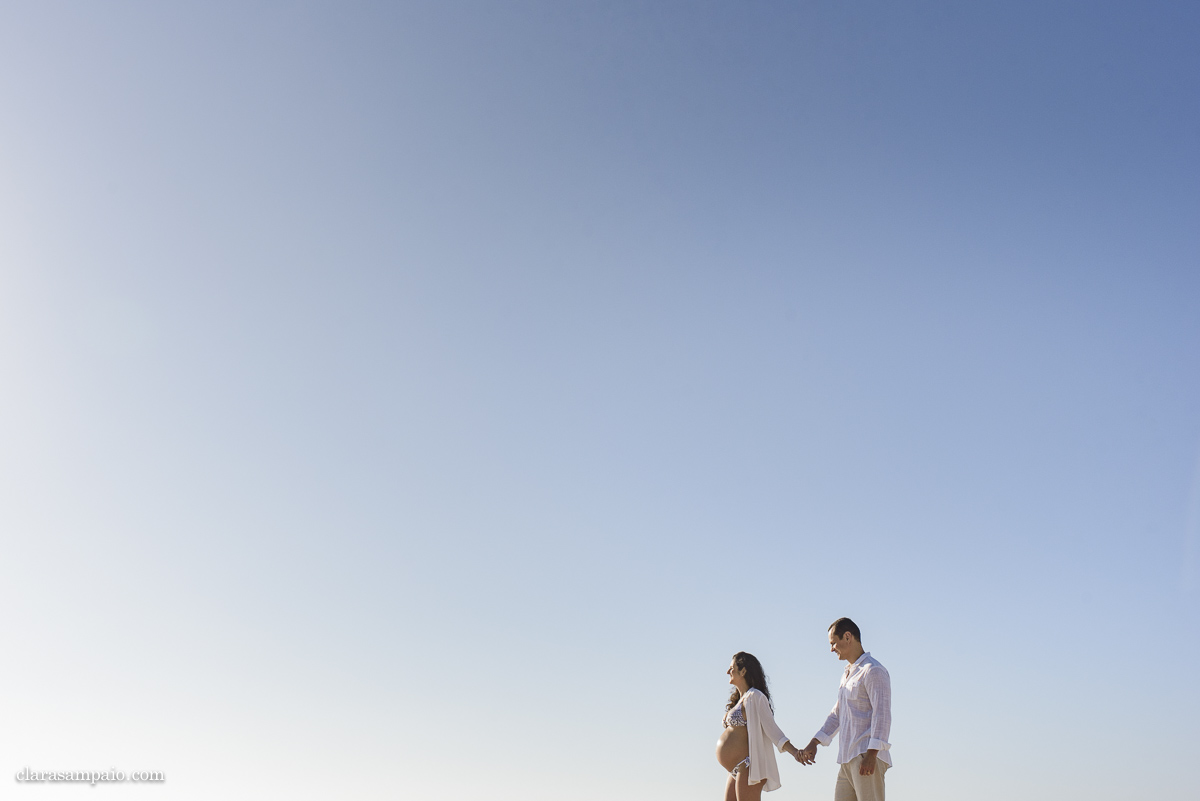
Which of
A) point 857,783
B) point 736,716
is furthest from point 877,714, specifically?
point 736,716

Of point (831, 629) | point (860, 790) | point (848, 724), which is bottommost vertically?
point (860, 790)

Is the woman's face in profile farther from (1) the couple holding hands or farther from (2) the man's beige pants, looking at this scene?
(2) the man's beige pants

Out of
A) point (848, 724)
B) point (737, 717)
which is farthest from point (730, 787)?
point (848, 724)

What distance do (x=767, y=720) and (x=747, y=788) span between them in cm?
79

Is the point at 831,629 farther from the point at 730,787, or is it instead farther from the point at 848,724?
the point at 730,787

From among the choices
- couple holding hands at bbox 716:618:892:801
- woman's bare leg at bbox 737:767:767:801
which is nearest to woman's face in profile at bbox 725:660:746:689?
couple holding hands at bbox 716:618:892:801

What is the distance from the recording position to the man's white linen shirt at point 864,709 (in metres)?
9.20

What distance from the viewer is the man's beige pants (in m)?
9.09

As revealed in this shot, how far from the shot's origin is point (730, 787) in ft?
35.4

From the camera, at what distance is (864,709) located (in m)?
9.54

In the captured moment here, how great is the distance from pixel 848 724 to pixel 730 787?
1.99 meters

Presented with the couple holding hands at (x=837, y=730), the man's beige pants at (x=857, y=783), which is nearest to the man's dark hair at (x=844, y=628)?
the couple holding hands at (x=837, y=730)

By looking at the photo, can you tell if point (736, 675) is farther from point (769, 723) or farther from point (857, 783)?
point (857, 783)

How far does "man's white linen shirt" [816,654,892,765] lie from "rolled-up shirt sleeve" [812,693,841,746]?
37 centimetres
